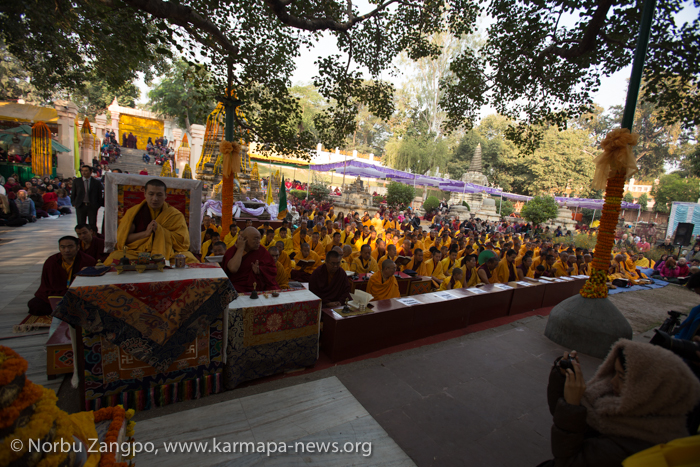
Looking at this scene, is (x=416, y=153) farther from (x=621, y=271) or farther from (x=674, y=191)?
(x=621, y=271)

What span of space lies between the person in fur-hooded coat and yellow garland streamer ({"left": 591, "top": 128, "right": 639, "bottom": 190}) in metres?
4.12

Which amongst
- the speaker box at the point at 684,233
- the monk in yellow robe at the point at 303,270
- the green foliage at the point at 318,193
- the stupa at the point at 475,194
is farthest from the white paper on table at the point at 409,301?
the stupa at the point at 475,194

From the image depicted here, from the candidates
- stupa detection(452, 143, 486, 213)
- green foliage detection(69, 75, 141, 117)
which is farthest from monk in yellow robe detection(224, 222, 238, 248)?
green foliage detection(69, 75, 141, 117)

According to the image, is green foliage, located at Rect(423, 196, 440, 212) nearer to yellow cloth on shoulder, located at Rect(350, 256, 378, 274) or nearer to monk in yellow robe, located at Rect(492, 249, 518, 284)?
monk in yellow robe, located at Rect(492, 249, 518, 284)

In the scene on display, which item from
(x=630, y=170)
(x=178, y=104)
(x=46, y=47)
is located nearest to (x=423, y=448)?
(x=630, y=170)

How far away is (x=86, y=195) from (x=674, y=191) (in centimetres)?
4010

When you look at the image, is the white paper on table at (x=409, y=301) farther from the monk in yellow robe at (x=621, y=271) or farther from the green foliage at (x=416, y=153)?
the green foliage at (x=416, y=153)

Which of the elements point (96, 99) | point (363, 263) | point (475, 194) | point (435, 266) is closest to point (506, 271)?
point (435, 266)

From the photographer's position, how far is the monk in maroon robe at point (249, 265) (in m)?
4.43

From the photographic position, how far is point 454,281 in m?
6.68

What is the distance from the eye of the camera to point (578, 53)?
6.02 meters

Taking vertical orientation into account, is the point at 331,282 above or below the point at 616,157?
below

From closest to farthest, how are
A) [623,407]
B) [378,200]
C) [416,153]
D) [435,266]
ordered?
1. [623,407]
2. [435,266]
3. [378,200]
4. [416,153]

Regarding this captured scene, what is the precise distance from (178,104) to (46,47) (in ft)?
119
